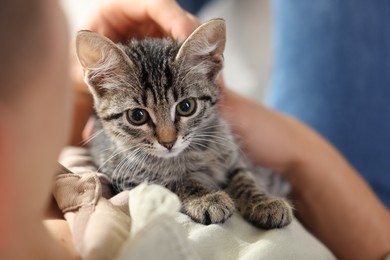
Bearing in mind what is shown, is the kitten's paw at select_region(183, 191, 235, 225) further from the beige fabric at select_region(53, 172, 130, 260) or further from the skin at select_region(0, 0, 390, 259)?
the skin at select_region(0, 0, 390, 259)

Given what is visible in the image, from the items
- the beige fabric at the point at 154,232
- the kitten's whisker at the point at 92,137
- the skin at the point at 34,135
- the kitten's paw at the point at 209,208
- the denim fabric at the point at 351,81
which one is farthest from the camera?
the denim fabric at the point at 351,81

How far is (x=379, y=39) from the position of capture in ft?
5.09

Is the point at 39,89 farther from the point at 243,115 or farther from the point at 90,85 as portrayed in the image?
the point at 243,115

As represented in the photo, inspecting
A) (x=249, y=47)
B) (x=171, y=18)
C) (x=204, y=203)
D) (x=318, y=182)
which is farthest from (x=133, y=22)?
(x=249, y=47)

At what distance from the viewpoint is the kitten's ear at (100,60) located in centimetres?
78

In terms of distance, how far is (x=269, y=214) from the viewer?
0.83 meters

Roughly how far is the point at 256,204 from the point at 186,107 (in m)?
0.22

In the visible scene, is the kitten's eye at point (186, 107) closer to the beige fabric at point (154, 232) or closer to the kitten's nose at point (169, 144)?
the kitten's nose at point (169, 144)

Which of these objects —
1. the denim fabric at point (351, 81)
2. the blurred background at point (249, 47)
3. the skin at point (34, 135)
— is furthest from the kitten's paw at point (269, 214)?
the blurred background at point (249, 47)

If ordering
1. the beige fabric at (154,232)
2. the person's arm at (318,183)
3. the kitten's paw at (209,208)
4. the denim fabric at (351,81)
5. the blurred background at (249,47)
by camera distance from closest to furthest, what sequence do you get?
the beige fabric at (154,232) → the kitten's paw at (209,208) → the person's arm at (318,183) → the denim fabric at (351,81) → the blurred background at (249,47)

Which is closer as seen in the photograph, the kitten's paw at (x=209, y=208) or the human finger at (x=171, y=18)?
the kitten's paw at (x=209, y=208)

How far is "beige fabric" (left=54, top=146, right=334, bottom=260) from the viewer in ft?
1.82

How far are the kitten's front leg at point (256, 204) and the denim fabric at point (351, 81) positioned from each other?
2.13 ft

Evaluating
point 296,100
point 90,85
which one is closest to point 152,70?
point 90,85
